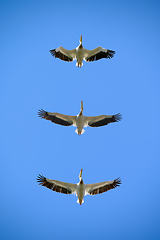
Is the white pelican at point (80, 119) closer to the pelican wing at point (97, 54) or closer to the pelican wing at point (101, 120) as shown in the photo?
the pelican wing at point (101, 120)

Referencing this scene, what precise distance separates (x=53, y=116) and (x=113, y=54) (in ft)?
14.5

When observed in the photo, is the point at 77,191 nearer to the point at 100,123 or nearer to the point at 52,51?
the point at 100,123

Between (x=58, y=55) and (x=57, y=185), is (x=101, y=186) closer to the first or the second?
(x=57, y=185)

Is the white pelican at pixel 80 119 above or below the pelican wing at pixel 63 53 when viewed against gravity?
below

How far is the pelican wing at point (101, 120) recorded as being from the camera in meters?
15.2

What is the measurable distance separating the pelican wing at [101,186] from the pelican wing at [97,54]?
629 centimetres

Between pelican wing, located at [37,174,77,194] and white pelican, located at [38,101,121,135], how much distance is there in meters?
2.71

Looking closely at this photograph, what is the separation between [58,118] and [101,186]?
3725 mm

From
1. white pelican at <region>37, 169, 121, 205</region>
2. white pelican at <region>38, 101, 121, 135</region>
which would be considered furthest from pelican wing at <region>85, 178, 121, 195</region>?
white pelican at <region>38, 101, 121, 135</region>

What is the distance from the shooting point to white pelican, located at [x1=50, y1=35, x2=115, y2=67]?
16250 mm

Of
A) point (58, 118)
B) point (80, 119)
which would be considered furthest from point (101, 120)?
point (58, 118)

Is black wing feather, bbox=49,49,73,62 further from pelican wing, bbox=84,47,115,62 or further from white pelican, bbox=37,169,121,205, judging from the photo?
white pelican, bbox=37,169,121,205

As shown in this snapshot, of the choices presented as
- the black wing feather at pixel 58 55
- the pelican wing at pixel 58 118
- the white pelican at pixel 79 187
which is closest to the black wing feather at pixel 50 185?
the white pelican at pixel 79 187

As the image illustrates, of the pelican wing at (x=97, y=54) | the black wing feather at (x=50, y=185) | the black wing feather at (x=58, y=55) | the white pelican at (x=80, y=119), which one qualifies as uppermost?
the pelican wing at (x=97, y=54)
